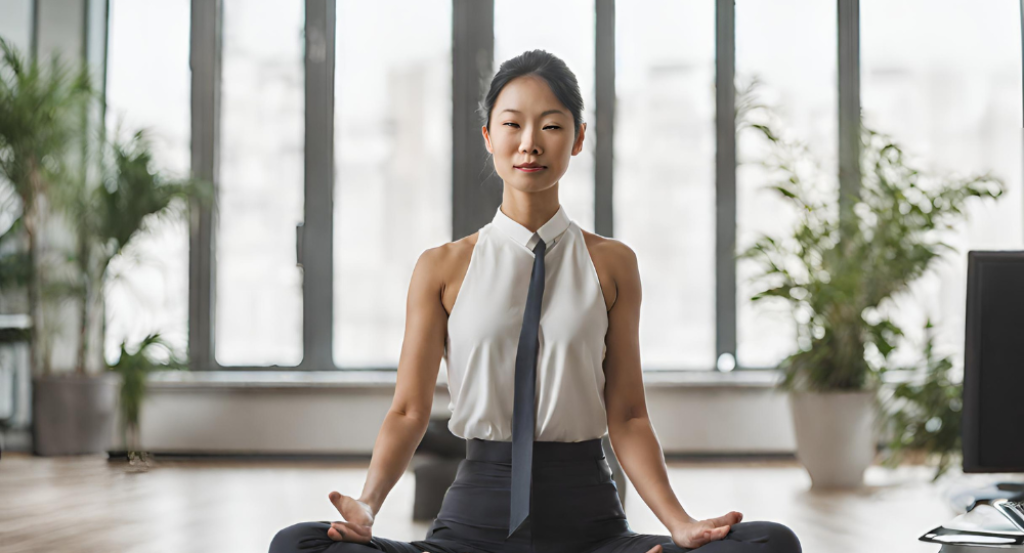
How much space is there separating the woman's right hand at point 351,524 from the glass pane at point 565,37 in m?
3.94

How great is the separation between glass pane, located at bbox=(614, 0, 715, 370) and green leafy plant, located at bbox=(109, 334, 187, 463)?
2.44 meters

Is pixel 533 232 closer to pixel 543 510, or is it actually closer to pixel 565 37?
pixel 543 510

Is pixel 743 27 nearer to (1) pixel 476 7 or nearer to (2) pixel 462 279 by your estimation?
(1) pixel 476 7

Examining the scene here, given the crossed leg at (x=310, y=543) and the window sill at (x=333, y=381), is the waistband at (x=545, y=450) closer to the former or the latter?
the crossed leg at (x=310, y=543)

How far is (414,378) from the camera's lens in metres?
1.28

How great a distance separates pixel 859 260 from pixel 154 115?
376 cm

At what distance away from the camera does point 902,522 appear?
3.03m

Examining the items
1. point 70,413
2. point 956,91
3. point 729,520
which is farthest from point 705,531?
point 956,91

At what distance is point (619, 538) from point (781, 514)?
221 cm

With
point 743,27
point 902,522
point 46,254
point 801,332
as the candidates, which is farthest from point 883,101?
point 46,254

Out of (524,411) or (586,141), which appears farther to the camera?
(586,141)

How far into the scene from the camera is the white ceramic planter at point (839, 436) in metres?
3.77

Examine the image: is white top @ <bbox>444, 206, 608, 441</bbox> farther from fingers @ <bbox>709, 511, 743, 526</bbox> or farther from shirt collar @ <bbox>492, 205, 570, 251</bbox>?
fingers @ <bbox>709, 511, 743, 526</bbox>

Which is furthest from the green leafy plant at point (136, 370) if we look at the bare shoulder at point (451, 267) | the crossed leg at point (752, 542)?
the crossed leg at point (752, 542)
